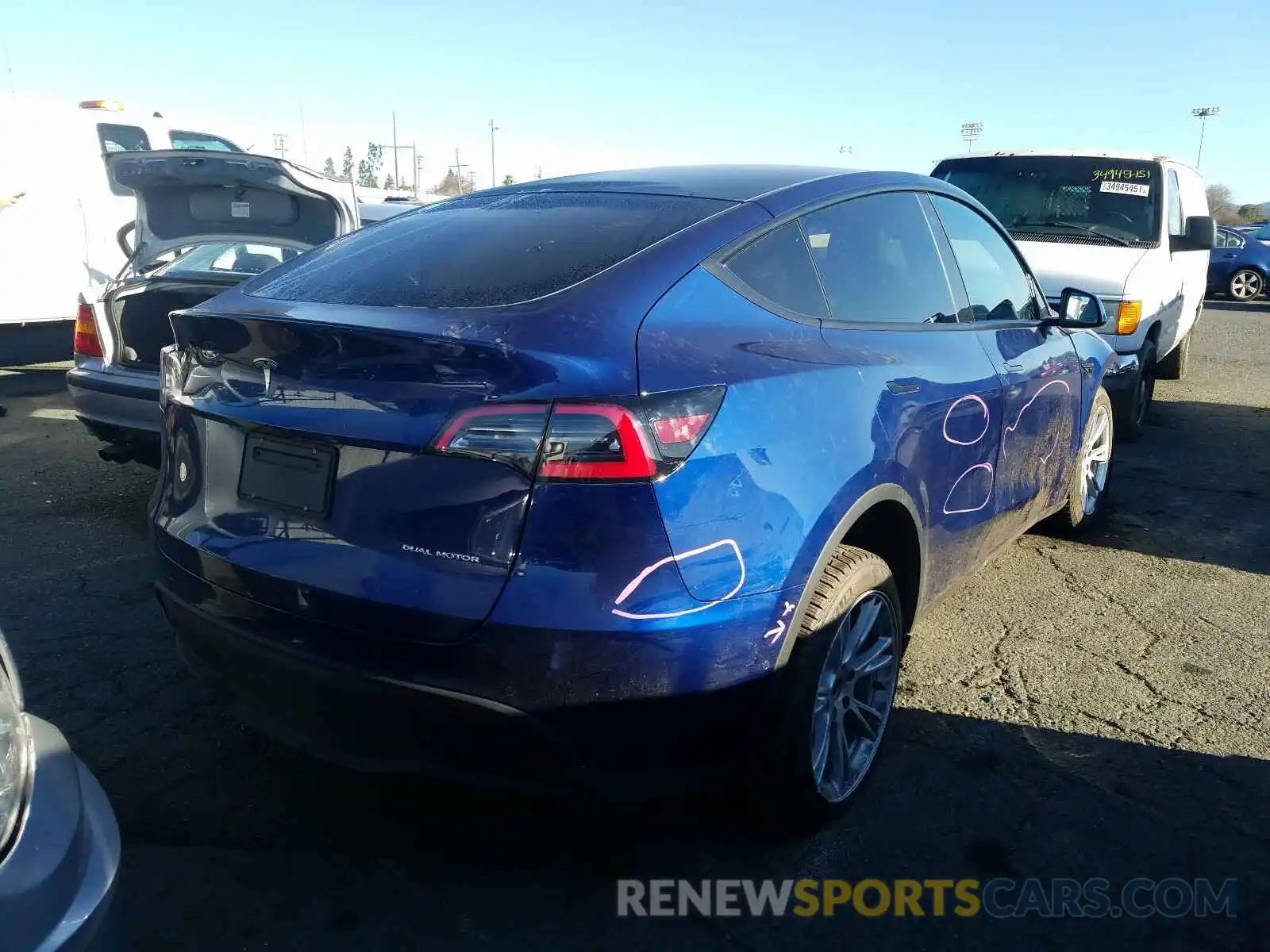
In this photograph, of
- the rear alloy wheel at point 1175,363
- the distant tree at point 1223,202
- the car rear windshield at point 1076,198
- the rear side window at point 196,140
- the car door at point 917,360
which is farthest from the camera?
the distant tree at point 1223,202

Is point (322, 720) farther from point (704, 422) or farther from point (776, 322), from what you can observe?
point (776, 322)

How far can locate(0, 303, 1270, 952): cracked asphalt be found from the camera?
7.54 ft

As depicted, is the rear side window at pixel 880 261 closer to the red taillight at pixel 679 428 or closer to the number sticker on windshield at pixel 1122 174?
the red taillight at pixel 679 428

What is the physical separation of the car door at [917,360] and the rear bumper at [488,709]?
89cm

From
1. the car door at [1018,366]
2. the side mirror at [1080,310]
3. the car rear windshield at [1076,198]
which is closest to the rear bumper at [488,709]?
the car door at [1018,366]

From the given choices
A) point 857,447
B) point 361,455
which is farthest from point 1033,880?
point 361,455

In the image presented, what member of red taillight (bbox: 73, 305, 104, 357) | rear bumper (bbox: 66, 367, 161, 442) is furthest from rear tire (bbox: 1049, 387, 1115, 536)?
red taillight (bbox: 73, 305, 104, 357)

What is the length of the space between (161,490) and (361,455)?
2.73 feet

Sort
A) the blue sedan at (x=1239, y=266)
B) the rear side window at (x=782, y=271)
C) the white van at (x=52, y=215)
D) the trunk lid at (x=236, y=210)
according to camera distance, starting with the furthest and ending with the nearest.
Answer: the blue sedan at (x=1239, y=266), the white van at (x=52, y=215), the trunk lid at (x=236, y=210), the rear side window at (x=782, y=271)

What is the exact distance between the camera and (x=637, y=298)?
7.20 feet

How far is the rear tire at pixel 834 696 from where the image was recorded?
7.61ft

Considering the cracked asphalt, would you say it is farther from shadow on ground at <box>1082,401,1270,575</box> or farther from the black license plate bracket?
the black license plate bracket

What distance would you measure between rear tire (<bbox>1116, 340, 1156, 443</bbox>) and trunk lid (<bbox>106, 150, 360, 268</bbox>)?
5.14m
